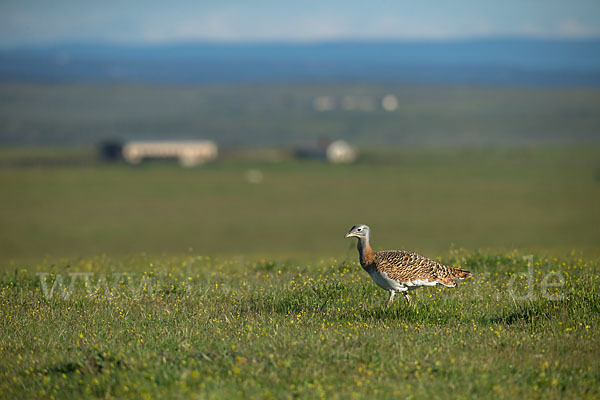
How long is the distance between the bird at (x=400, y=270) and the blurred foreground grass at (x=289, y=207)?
58.8 ft

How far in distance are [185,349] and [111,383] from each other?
3.96 feet

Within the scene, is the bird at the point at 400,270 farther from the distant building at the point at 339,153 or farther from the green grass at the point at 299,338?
the distant building at the point at 339,153

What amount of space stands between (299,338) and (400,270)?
2459 millimetres

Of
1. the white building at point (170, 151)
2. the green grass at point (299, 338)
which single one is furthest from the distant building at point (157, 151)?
the green grass at point (299, 338)

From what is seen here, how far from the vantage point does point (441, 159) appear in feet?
452

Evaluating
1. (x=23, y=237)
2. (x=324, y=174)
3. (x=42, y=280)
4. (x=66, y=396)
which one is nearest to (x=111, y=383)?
(x=66, y=396)

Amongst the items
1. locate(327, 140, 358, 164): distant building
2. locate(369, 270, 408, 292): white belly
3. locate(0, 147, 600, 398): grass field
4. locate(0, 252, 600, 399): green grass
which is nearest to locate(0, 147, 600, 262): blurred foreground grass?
locate(327, 140, 358, 164): distant building

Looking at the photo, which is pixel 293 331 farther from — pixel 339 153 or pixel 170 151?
pixel 170 151

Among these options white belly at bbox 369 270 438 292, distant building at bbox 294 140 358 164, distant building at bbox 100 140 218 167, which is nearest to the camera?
white belly at bbox 369 270 438 292

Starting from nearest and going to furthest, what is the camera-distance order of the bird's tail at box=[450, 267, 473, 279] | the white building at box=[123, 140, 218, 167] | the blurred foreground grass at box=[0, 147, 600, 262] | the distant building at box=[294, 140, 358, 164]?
the bird's tail at box=[450, 267, 473, 279], the blurred foreground grass at box=[0, 147, 600, 262], the white building at box=[123, 140, 218, 167], the distant building at box=[294, 140, 358, 164]

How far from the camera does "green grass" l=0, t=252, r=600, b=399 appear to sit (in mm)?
8945

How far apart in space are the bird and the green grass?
0.33 meters

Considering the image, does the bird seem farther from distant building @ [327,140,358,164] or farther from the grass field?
distant building @ [327,140,358,164]

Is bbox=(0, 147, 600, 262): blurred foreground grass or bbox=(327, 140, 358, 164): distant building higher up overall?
bbox=(0, 147, 600, 262): blurred foreground grass
